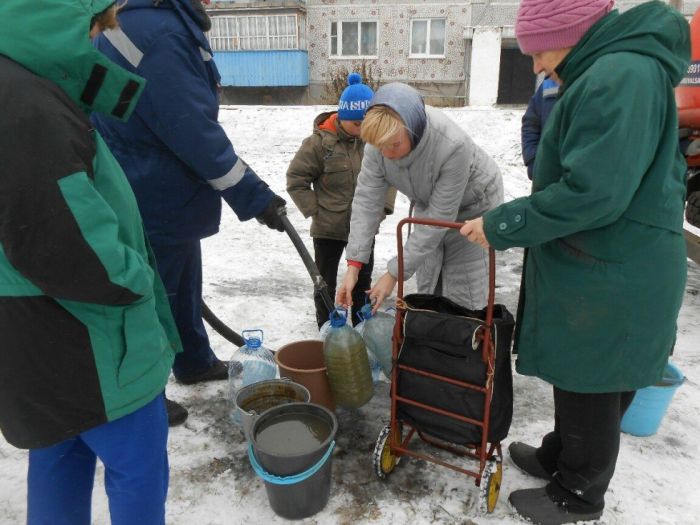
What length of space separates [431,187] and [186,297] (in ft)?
4.77

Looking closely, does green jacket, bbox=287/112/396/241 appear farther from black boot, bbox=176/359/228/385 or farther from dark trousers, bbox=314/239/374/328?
black boot, bbox=176/359/228/385

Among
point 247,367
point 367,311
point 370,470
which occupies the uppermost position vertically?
point 367,311

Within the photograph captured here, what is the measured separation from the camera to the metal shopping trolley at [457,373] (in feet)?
6.45

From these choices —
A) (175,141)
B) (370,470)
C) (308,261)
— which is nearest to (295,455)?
(370,470)

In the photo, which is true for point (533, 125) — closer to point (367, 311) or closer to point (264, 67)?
point (367, 311)

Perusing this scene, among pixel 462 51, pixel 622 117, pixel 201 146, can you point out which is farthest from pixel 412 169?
pixel 462 51

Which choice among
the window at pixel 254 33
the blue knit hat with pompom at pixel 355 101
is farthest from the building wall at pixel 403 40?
the blue knit hat with pompom at pixel 355 101

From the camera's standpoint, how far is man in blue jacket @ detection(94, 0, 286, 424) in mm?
2115

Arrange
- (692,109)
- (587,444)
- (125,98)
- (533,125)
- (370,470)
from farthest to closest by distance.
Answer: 1. (533,125)
2. (692,109)
3. (370,470)
4. (587,444)
5. (125,98)

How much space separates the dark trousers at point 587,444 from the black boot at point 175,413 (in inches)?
72.5

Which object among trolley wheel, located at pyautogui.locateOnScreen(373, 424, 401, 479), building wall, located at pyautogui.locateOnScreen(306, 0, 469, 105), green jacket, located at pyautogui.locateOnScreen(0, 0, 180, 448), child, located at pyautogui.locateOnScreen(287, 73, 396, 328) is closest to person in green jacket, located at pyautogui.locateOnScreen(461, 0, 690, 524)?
trolley wheel, located at pyautogui.locateOnScreen(373, 424, 401, 479)

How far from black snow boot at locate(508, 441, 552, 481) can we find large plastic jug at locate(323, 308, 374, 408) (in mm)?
762

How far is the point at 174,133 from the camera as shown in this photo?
2.22m

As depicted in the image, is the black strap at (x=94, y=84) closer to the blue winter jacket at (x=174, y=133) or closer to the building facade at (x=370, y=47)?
the blue winter jacket at (x=174, y=133)
